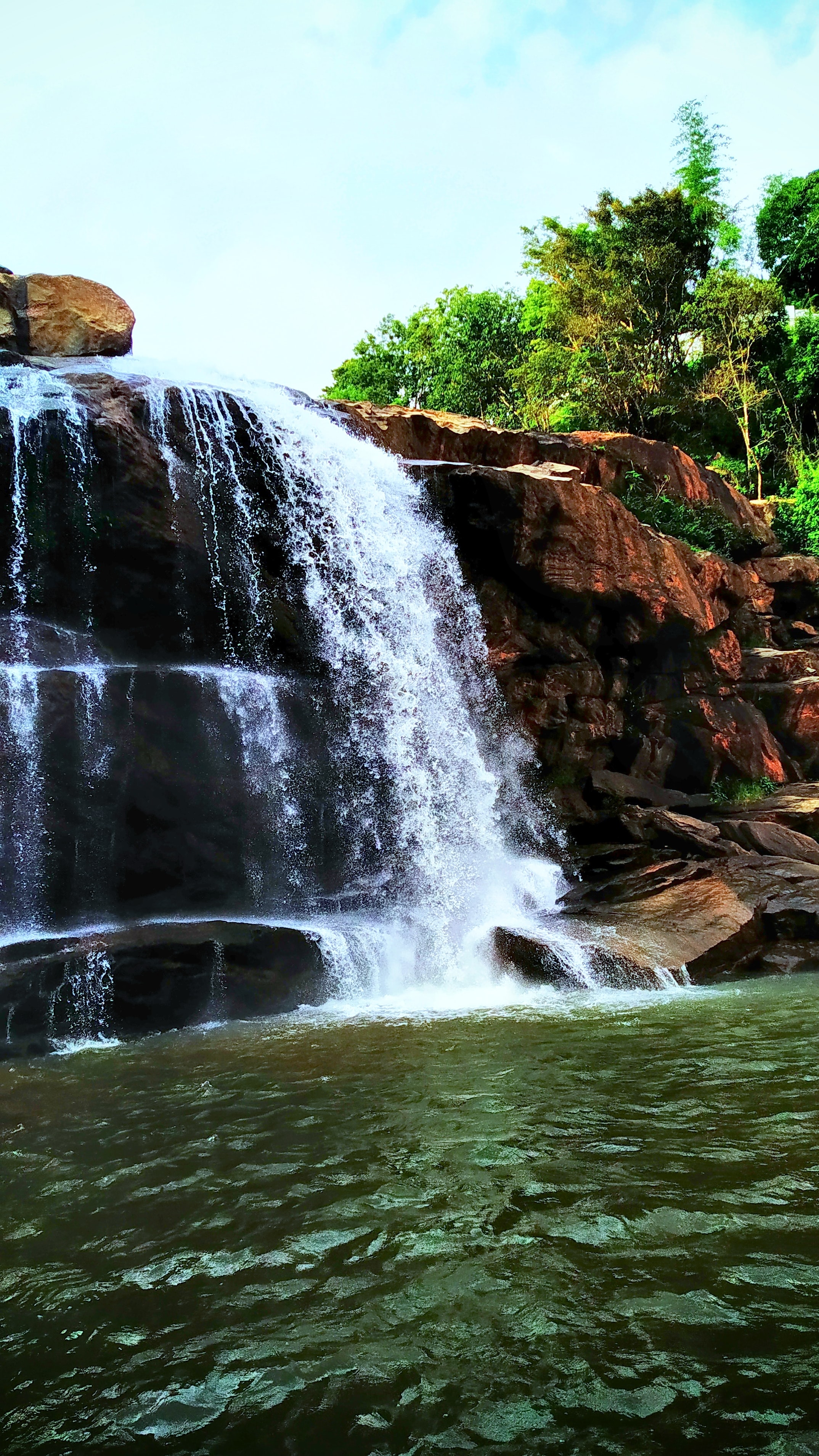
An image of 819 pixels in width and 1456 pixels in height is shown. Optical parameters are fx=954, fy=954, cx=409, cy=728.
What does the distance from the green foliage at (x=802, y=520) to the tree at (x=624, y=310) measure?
4.85 m

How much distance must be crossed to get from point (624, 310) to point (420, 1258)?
30.0 meters

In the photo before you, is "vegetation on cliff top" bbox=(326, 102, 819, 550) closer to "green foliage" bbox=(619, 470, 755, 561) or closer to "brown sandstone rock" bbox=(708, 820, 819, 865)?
"green foliage" bbox=(619, 470, 755, 561)

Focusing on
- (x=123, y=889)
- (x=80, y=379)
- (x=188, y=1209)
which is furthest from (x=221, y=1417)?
(x=80, y=379)

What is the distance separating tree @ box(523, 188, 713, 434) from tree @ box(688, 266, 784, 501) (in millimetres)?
735

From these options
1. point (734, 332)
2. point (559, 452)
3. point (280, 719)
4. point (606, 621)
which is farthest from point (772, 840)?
point (734, 332)

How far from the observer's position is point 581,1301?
3.47 meters

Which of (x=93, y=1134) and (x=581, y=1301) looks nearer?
(x=581, y=1301)

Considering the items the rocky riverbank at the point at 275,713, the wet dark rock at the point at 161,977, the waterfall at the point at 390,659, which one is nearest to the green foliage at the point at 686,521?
the rocky riverbank at the point at 275,713

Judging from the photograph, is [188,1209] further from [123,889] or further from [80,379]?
[80,379]

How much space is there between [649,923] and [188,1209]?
8584 millimetres

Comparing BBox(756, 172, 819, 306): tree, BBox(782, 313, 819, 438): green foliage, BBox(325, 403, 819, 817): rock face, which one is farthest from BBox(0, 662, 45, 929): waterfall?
BBox(756, 172, 819, 306): tree

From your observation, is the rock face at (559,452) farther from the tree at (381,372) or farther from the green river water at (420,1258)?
the tree at (381,372)

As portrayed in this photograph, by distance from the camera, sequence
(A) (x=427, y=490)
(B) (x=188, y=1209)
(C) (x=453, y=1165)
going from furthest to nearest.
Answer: (A) (x=427, y=490) < (C) (x=453, y=1165) < (B) (x=188, y=1209)

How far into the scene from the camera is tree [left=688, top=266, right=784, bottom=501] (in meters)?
28.2
